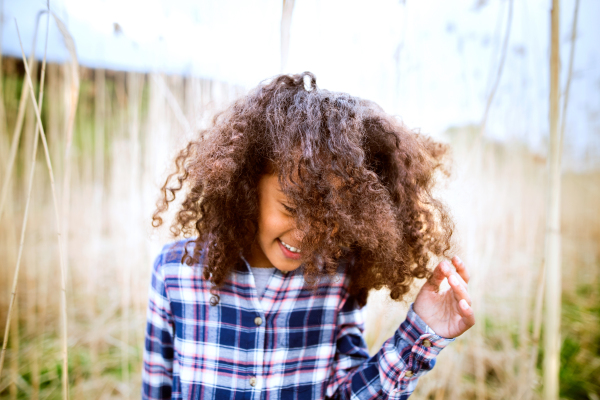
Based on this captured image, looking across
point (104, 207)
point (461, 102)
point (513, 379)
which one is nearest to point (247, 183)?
point (461, 102)

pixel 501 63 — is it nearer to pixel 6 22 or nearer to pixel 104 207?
pixel 6 22

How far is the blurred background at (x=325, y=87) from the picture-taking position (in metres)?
0.79

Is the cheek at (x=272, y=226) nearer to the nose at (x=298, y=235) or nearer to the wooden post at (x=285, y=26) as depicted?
the nose at (x=298, y=235)

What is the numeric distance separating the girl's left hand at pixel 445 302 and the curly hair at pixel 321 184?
32 mm

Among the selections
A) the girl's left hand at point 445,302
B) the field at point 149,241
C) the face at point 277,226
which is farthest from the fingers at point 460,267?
the face at point 277,226

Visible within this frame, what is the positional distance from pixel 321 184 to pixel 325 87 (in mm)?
354

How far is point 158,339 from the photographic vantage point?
2.38ft

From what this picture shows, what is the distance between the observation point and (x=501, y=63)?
0.74 m

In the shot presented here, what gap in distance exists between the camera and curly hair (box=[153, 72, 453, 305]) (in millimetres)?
542

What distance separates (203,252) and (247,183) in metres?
0.19

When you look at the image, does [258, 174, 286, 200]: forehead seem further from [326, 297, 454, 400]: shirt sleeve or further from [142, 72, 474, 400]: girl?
[326, 297, 454, 400]: shirt sleeve

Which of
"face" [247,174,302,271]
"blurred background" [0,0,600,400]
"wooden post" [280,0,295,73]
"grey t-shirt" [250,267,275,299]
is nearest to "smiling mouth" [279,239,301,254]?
"face" [247,174,302,271]

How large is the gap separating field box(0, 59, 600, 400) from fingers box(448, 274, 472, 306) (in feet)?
0.41

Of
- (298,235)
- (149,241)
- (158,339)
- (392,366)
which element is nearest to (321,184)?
(298,235)
